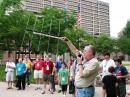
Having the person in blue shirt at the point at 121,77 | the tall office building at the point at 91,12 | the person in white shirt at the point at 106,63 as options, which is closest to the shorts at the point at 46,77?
the person in white shirt at the point at 106,63

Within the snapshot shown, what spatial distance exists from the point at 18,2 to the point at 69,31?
8.76 metres

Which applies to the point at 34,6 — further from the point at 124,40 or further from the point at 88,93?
the point at 88,93

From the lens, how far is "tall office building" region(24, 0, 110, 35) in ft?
399

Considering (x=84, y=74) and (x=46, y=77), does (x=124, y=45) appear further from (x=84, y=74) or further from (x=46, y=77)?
(x=84, y=74)

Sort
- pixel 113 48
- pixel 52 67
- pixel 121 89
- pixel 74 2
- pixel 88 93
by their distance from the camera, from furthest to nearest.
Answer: pixel 74 2, pixel 113 48, pixel 52 67, pixel 121 89, pixel 88 93

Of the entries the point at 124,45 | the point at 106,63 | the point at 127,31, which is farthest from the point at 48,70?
the point at 127,31

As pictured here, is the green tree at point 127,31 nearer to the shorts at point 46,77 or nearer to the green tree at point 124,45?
the green tree at point 124,45

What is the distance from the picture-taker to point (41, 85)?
23.8m

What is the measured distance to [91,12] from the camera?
14500 cm

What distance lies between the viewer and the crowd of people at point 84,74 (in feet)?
25.5

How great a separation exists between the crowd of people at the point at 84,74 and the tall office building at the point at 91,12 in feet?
322

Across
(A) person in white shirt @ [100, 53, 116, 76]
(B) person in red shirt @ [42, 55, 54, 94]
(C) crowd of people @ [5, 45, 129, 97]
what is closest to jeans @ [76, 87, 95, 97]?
(C) crowd of people @ [5, 45, 129, 97]

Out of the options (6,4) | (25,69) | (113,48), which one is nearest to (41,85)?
(25,69)

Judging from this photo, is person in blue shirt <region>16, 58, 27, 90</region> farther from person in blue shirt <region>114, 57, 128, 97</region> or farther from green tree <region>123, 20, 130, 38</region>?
green tree <region>123, 20, 130, 38</region>
